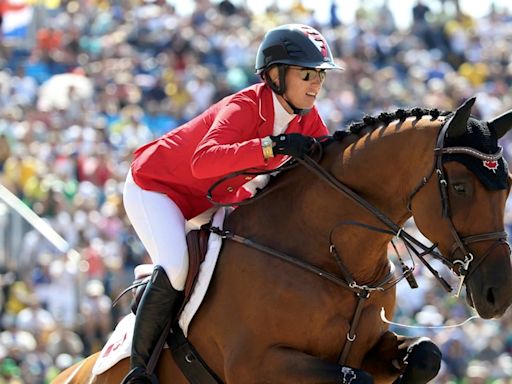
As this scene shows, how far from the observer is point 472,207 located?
5.88 metres

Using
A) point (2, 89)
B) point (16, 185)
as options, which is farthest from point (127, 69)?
point (16, 185)

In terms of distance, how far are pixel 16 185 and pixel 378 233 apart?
9.07 m

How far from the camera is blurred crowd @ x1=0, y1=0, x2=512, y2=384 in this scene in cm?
1339

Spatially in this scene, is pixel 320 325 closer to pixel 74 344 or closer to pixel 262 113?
pixel 262 113

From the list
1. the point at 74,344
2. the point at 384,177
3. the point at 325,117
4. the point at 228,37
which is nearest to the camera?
the point at 384,177

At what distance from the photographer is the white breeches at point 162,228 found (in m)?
6.67

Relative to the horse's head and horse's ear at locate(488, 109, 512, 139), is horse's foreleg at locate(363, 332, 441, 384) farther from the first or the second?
horse's ear at locate(488, 109, 512, 139)

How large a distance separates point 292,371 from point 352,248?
2.36ft

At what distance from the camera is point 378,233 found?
634 cm

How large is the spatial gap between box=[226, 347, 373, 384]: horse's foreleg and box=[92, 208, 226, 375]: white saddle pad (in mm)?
453

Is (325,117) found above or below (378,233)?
below

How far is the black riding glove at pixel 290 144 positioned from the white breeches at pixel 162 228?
2.74 feet

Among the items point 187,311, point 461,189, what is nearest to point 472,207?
point 461,189

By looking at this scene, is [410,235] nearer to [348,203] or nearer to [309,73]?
[348,203]
